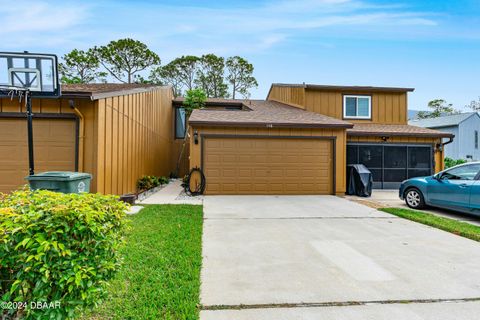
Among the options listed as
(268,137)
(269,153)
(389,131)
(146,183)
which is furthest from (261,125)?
(389,131)

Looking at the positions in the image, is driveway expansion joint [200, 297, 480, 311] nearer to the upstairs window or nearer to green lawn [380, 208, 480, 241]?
green lawn [380, 208, 480, 241]

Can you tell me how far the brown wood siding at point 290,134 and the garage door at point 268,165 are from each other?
0.71 ft

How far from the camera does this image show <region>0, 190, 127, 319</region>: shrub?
1.84 meters

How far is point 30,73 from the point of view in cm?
650

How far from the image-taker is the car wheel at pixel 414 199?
820 cm

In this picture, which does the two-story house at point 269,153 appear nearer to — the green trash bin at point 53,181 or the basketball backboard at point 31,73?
the basketball backboard at point 31,73

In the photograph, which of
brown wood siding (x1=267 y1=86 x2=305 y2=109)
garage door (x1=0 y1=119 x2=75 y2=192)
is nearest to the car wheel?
brown wood siding (x1=267 y1=86 x2=305 y2=109)

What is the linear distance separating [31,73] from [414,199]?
1020 centimetres

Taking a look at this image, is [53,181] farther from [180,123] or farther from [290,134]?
[180,123]

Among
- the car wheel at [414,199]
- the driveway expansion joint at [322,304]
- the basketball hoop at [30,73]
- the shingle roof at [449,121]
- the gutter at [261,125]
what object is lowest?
the driveway expansion joint at [322,304]

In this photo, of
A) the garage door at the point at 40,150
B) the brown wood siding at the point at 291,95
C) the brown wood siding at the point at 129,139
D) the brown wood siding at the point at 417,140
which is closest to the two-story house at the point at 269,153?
the brown wood siding at the point at 129,139

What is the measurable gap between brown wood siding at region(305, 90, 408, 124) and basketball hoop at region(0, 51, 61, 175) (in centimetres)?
1121

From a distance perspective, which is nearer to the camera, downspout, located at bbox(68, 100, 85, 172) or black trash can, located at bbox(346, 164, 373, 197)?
downspout, located at bbox(68, 100, 85, 172)

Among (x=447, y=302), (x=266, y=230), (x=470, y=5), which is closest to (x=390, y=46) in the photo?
(x=470, y=5)
